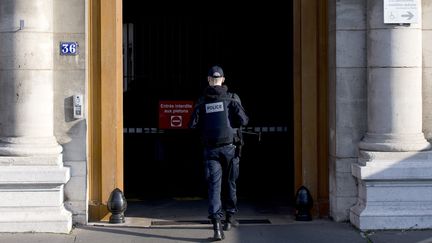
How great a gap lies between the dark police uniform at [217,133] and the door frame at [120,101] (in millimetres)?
1280

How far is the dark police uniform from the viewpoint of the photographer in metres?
8.36

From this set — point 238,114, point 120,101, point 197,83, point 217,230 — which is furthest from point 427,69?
point 197,83

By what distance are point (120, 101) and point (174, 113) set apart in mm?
2951

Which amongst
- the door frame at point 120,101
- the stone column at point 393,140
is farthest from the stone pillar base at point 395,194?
the door frame at point 120,101

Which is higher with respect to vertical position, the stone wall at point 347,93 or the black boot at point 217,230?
the stone wall at point 347,93

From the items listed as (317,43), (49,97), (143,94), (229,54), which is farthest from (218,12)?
(49,97)

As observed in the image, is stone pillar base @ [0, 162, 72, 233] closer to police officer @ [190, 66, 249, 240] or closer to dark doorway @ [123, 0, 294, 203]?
police officer @ [190, 66, 249, 240]

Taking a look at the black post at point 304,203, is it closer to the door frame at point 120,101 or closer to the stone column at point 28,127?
the door frame at point 120,101

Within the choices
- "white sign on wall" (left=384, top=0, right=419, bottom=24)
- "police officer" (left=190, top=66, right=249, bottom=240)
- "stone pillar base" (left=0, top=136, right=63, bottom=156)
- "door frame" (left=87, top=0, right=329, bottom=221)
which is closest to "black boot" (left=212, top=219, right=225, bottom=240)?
"police officer" (left=190, top=66, right=249, bottom=240)

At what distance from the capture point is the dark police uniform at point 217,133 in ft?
27.4

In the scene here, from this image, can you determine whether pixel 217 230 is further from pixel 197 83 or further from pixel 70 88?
pixel 197 83

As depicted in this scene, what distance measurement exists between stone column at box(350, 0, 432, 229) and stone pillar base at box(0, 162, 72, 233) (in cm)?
342

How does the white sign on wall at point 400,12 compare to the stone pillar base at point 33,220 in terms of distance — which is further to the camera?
the white sign on wall at point 400,12

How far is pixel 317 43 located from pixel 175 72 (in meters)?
3.49
